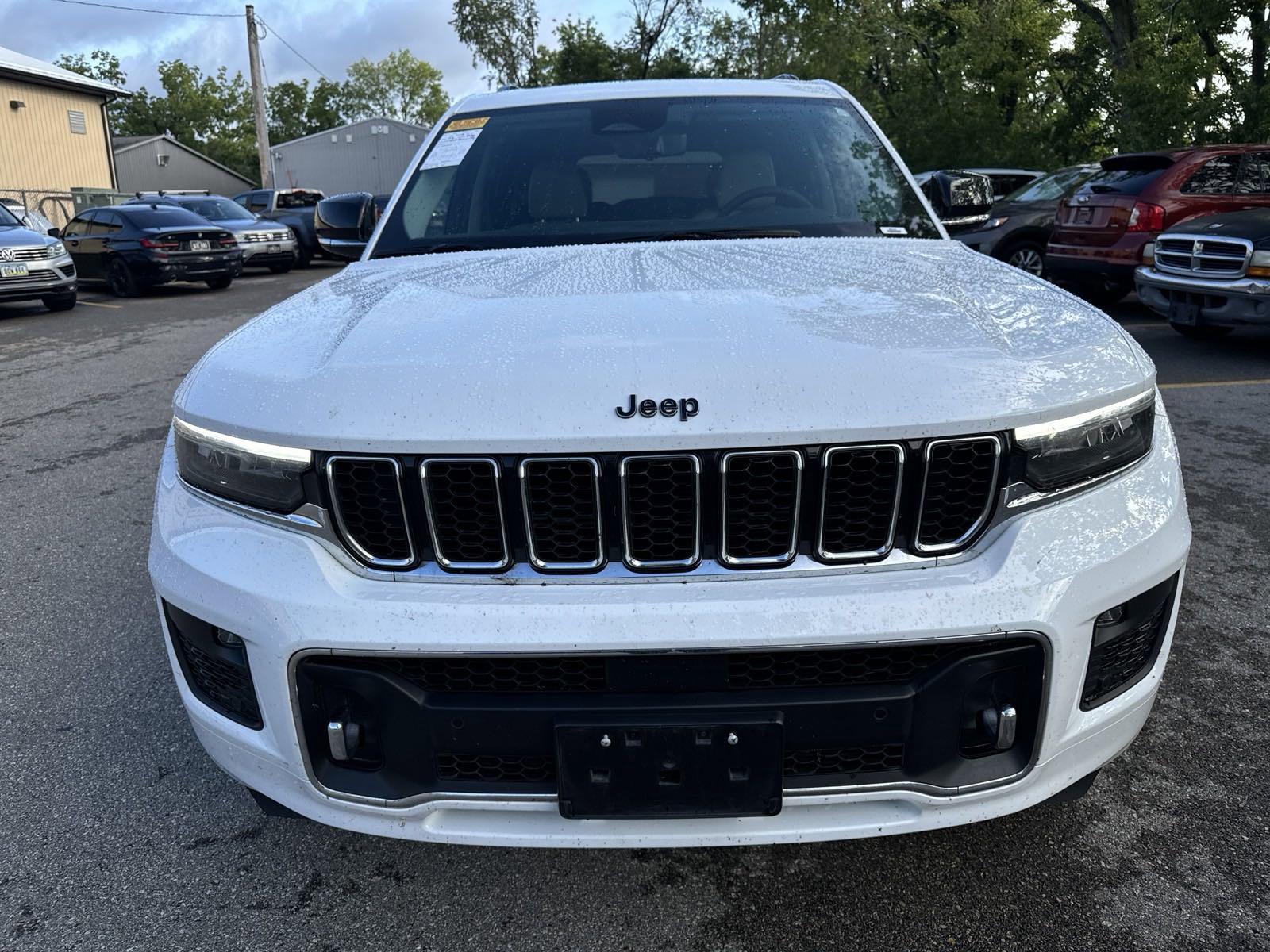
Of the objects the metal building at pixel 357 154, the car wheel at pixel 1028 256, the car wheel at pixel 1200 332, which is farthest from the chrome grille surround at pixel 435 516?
the metal building at pixel 357 154

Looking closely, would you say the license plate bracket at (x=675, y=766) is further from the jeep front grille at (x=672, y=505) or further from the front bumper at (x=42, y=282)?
the front bumper at (x=42, y=282)

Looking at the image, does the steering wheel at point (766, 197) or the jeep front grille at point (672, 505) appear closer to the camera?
the jeep front grille at point (672, 505)

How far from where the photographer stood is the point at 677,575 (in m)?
1.67

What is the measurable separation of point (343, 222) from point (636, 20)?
133 feet

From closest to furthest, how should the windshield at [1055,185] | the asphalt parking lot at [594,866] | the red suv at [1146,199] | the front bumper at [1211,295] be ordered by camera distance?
1. the asphalt parking lot at [594,866]
2. the front bumper at [1211,295]
3. the red suv at [1146,199]
4. the windshield at [1055,185]

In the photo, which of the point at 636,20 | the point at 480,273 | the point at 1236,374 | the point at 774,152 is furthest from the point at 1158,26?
the point at 636,20

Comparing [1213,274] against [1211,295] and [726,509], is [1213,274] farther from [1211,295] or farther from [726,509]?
[726,509]

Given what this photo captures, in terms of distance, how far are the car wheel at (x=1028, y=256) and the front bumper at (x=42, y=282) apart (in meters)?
12.2

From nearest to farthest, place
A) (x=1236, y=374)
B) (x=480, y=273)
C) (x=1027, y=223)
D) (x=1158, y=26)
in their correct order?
(x=480, y=273) < (x=1236, y=374) < (x=1027, y=223) < (x=1158, y=26)

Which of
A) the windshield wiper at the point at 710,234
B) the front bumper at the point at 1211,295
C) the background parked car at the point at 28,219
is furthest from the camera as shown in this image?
the background parked car at the point at 28,219

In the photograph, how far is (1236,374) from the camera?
7.22m

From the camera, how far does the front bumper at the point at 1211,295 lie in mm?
7188

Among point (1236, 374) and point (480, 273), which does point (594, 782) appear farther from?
→ point (1236, 374)

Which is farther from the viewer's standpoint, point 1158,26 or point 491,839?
point 1158,26
